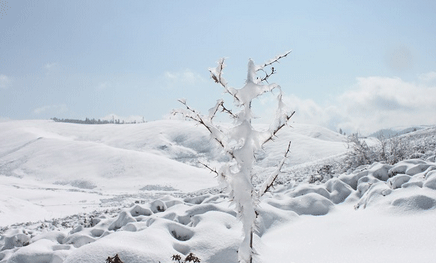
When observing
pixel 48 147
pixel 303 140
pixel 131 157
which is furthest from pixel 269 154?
pixel 48 147

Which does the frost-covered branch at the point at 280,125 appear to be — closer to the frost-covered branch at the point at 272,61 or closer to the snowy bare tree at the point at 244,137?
the snowy bare tree at the point at 244,137

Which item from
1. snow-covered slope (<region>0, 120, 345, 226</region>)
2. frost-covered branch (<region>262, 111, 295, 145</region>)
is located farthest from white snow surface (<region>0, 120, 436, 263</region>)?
snow-covered slope (<region>0, 120, 345, 226</region>)

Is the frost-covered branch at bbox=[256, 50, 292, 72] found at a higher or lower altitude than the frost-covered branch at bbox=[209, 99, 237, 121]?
higher

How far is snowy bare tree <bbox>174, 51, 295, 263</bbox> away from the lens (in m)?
2.55

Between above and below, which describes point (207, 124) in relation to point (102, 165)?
below

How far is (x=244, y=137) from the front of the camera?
265 cm

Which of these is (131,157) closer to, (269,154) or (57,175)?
(57,175)

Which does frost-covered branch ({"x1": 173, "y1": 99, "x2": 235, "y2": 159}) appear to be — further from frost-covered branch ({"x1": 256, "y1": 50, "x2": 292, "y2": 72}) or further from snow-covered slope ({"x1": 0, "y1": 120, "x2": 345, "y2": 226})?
snow-covered slope ({"x1": 0, "y1": 120, "x2": 345, "y2": 226})

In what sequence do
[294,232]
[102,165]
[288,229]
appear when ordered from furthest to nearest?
[102,165] < [288,229] < [294,232]

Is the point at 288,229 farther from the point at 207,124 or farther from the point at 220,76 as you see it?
the point at 220,76

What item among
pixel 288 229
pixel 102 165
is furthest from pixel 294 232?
pixel 102 165

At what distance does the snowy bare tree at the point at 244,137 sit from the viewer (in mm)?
2555

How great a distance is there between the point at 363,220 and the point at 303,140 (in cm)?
7543

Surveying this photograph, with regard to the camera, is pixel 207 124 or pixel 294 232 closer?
pixel 207 124
